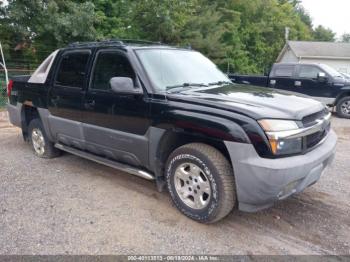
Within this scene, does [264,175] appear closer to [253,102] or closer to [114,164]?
[253,102]

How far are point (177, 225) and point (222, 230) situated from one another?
0.48 m

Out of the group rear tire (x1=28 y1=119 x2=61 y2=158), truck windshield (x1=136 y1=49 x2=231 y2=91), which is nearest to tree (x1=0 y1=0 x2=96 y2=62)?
rear tire (x1=28 y1=119 x2=61 y2=158)

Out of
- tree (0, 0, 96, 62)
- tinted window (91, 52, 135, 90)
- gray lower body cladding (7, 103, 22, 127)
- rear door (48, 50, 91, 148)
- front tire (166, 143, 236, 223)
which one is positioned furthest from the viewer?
tree (0, 0, 96, 62)

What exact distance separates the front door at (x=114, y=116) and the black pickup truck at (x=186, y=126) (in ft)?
0.04

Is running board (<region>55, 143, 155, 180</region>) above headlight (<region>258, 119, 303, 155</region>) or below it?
below

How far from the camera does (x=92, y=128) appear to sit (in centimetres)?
472

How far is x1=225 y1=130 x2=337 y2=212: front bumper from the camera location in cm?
316

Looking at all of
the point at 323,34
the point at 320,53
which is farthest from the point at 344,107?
the point at 323,34

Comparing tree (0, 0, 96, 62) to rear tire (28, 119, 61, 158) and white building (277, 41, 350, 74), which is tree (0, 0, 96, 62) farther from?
white building (277, 41, 350, 74)

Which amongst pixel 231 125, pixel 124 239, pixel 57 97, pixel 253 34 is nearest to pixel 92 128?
pixel 57 97

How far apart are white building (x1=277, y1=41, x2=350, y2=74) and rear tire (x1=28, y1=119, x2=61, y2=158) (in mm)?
32872

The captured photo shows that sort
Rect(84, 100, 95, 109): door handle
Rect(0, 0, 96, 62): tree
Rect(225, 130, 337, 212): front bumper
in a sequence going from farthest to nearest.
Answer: Rect(0, 0, 96, 62): tree < Rect(84, 100, 95, 109): door handle < Rect(225, 130, 337, 212): front bumper

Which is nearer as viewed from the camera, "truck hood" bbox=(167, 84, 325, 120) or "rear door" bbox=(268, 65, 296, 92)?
"truck hood" bbox=(167, 84, 325, 120)

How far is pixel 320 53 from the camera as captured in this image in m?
37.3
